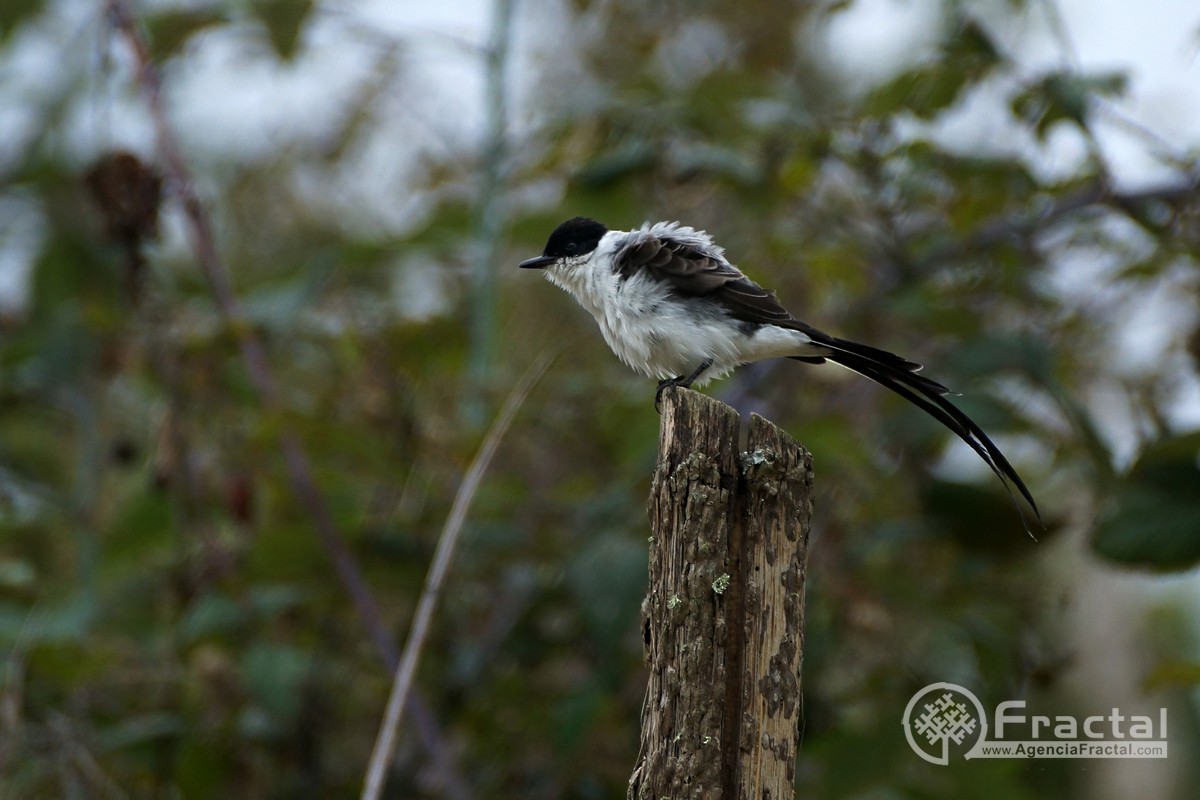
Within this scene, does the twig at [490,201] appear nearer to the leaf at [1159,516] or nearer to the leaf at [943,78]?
the leaf at [943,78]

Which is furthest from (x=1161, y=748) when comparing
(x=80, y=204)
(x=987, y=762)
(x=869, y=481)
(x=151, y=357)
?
(x=80, y=204)

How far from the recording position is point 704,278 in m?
3.51

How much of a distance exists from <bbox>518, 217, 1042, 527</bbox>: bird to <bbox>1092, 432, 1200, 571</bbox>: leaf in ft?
0.83

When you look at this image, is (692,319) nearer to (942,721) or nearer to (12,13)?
(942,721)

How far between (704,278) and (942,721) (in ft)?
5.68

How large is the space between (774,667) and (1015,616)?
3025 millimetres

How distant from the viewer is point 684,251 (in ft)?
11.9

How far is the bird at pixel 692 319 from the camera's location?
134 inches

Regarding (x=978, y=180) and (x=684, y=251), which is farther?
(x=978, y=180)

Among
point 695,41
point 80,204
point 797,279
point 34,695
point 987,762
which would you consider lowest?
point 34,695

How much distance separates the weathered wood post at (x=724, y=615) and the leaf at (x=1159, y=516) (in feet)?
4.97

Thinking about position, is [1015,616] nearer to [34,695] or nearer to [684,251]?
[684,251]

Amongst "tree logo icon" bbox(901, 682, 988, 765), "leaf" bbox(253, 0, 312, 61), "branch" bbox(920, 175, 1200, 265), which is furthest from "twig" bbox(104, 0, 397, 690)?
"branch" bbox(920, 175, 1200, 265)

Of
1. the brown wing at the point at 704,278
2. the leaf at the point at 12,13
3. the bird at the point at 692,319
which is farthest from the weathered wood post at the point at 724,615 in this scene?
the leaf at the point at 12,13
